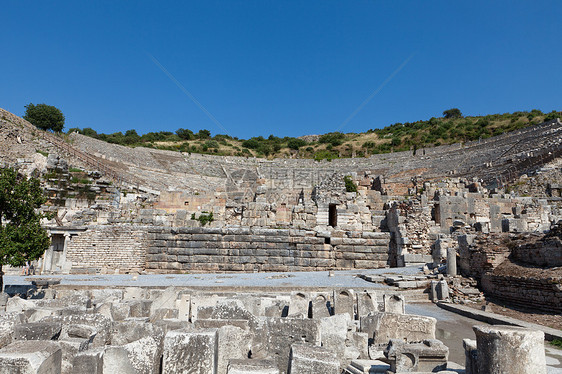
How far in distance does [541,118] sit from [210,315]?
214 ft

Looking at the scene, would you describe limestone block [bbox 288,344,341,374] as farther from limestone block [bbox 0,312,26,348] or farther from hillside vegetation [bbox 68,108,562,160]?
hillside vegetation [bbox 68,108,562,160]

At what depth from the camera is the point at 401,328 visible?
5848 mm

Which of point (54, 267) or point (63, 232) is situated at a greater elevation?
point (63, 232)

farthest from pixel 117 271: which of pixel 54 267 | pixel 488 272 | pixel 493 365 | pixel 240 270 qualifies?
pixel 493 365

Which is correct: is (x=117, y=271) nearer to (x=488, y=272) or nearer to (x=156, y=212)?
(x=156, y=212)

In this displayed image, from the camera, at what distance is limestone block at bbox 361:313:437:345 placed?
19.0 feet

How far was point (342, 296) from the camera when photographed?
23.8 ft

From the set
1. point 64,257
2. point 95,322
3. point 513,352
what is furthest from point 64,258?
point 513,352

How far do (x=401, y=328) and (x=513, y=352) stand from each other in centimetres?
253

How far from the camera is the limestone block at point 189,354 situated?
3527 mm

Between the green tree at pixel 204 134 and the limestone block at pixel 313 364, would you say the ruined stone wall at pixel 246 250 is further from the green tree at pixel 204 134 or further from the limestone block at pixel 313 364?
the green tree at pixel 204 134

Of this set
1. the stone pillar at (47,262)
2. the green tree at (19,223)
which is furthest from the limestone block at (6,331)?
the stone pillar at (47,262)

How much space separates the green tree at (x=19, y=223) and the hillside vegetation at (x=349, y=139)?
2049 inches

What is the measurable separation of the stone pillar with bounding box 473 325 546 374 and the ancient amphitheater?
0.04 ft
